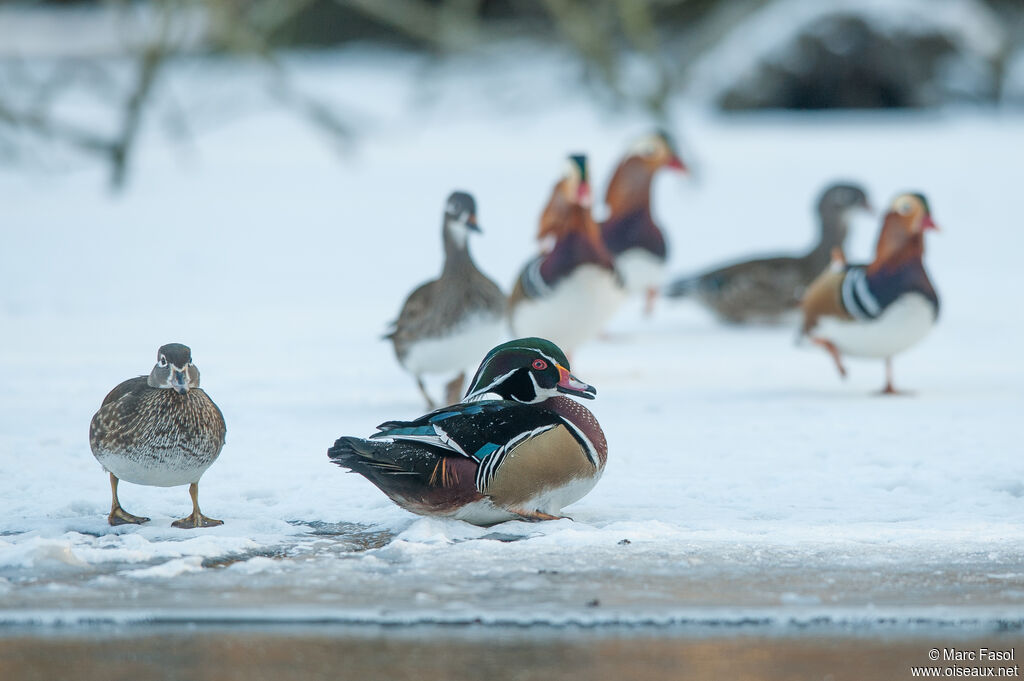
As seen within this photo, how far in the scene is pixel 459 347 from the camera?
6.46 m

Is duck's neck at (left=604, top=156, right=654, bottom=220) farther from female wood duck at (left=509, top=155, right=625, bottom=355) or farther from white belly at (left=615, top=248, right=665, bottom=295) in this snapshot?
female wood duck at (left=509, top=155, right=625, bottom=355)

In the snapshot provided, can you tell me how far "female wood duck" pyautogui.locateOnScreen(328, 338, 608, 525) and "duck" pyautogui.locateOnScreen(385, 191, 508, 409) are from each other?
62.9 inches

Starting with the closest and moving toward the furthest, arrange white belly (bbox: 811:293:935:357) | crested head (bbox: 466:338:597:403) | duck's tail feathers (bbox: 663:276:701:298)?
crested head (bbox: 466:338:597:403) → white belly (bbox: 811:293:935:357) → duck's tail feathers (bbox: 663:276:701:298)

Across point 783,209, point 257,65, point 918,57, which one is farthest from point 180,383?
point 918,57

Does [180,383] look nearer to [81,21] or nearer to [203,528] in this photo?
[203,528]

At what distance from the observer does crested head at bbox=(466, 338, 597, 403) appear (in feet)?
16.2

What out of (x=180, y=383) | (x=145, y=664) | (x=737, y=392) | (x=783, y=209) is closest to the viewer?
(x=145, y=664)

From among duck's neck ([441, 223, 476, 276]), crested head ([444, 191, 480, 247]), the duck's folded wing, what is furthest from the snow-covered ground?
crested head ([444, 191, 480, 247])

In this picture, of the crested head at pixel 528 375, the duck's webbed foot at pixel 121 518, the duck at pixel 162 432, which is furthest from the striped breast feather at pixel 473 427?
the duck's webbed foot at pixel 121 518

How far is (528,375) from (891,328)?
262 centimetres

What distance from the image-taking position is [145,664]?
12.0 feet

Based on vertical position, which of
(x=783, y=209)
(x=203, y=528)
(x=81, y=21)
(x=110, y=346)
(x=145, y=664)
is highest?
(x=81, y=21)

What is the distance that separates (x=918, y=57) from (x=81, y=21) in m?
11.1

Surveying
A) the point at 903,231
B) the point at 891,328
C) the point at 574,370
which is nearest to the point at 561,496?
the point at 891,328
